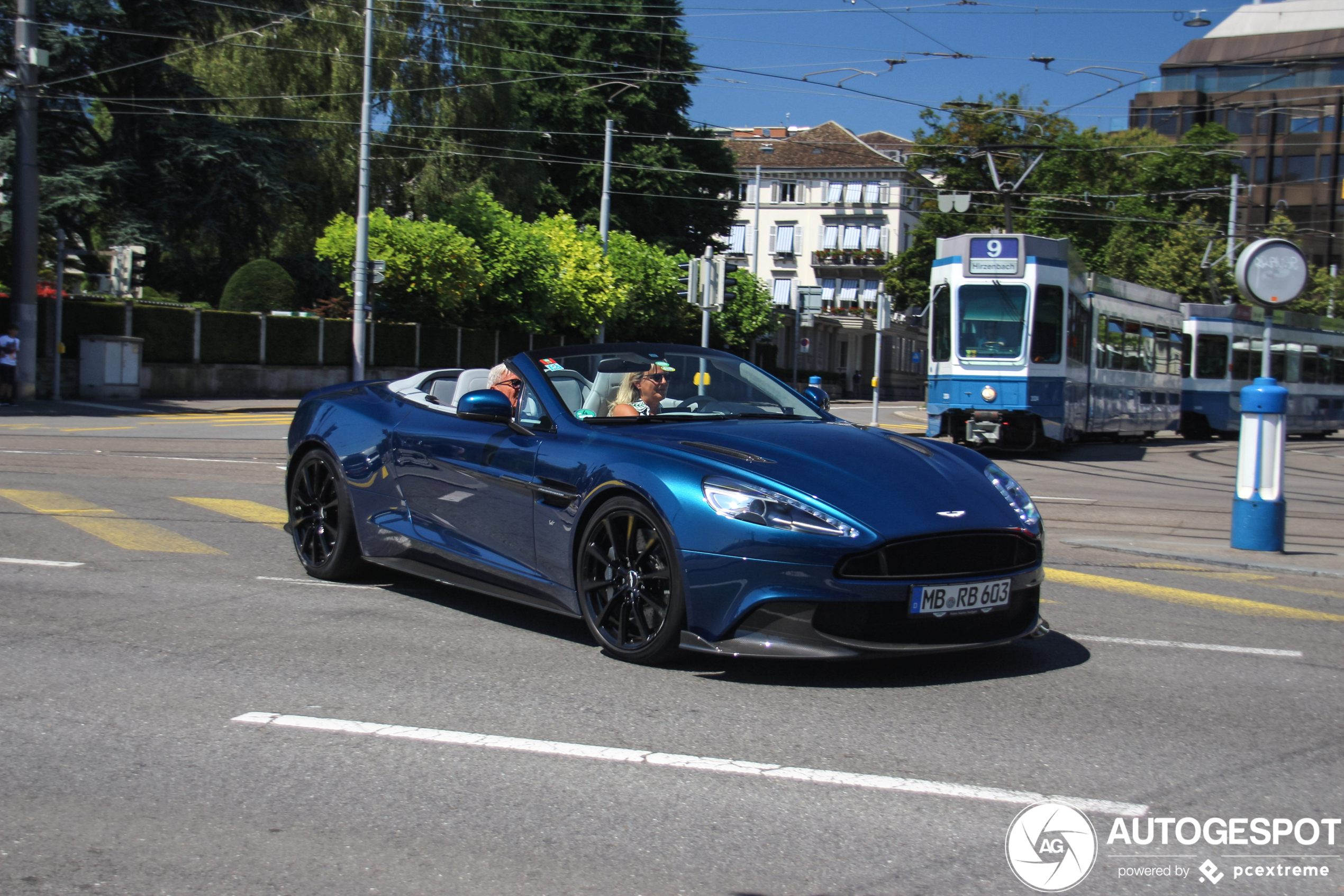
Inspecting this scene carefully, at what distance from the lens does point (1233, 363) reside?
31.9 m

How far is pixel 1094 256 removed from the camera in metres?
55.9

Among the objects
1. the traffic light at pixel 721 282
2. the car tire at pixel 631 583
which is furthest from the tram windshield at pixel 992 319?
the car tire at pixel 631 583

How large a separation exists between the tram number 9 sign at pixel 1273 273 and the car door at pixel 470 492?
22.9 feet

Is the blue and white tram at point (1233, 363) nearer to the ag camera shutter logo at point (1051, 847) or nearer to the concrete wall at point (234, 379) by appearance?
the concrete wall at point (234, 379)

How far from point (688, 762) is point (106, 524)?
668 centimetres

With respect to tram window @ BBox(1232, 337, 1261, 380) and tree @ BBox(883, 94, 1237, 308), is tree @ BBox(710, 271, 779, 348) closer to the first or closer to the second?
tree @ BBox(883, 94, 1237, 308)

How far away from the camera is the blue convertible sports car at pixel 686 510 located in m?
4.81

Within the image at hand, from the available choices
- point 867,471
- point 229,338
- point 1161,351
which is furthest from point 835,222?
point 867,471

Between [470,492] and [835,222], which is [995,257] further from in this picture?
[835,222]

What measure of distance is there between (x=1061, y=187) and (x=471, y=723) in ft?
176

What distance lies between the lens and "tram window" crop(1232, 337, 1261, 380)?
104ft

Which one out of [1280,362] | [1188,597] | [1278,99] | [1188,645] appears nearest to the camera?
[1188,645]

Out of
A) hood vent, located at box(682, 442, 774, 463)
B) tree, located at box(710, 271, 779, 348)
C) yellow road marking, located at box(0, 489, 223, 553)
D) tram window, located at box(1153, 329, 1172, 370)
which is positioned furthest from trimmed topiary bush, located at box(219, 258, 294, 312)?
hood vent, located at box(682, 442, 774, 463)

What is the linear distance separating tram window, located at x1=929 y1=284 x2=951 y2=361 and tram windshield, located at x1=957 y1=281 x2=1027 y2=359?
0.22 meters
